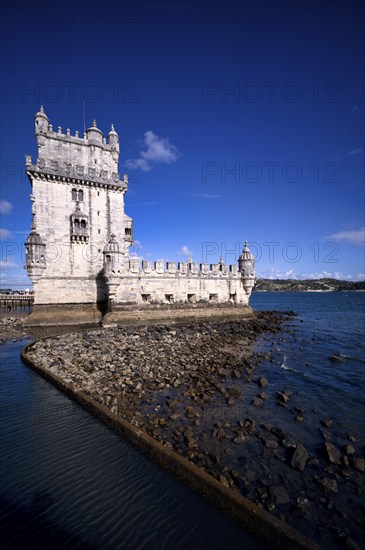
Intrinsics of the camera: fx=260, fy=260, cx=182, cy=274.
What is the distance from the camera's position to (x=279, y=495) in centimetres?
471

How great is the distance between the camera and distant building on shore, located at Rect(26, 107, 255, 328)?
20984 millimetres

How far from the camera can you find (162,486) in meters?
4.71

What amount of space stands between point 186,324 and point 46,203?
15.5 metres

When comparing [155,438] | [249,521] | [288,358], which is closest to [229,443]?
[155,438]

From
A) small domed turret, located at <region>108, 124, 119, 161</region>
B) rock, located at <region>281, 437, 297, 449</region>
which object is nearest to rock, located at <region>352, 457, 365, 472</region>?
rock, located at <region>281, 437, 297, 449</region>

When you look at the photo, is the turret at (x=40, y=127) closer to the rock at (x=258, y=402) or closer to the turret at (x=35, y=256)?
the turret at (x=35, y=256)

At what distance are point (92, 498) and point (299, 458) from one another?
4.32m

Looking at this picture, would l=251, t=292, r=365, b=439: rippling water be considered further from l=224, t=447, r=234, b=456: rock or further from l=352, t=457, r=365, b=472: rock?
l=224, t=447, r=234, b=456: rock

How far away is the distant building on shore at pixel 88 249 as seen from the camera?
68.8 ft

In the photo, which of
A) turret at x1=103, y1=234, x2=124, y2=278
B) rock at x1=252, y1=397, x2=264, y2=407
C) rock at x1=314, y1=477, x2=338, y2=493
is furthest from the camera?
turret at x1=103, y1=234, x2=124, y2=278

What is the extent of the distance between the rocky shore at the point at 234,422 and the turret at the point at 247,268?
490 inches

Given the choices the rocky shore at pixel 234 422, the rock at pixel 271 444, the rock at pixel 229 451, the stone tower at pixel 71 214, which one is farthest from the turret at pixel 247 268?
the rock at pixel 229 451

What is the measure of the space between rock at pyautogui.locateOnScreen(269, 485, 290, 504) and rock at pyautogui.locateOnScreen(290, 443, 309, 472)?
0.89 m

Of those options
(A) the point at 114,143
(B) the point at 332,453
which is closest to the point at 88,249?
(A) the point at 114,143
